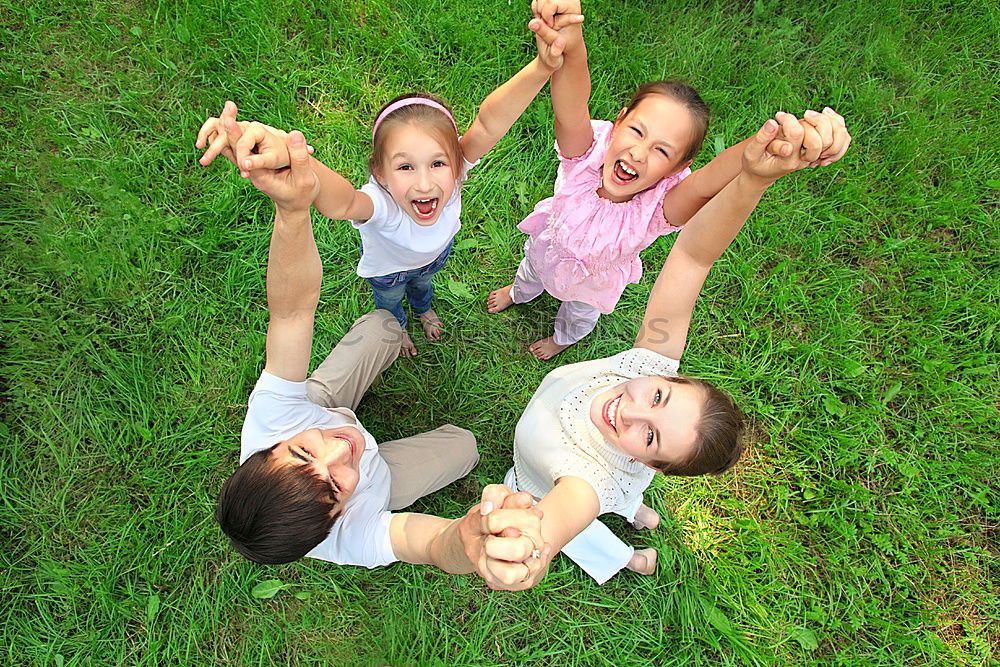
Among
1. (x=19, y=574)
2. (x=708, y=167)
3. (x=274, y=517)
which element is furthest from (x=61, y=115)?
(x=708, y=167)

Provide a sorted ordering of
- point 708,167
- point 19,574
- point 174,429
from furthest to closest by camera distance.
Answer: point 174,429
point 19,574
point 708,167

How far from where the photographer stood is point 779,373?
3359 mm

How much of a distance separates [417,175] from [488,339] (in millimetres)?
1334

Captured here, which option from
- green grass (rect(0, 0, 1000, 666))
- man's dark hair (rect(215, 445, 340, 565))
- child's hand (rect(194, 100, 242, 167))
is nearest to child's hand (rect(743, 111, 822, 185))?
child's hand (rect(194, 100, 242, 167))

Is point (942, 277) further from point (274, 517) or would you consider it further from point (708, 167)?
point (274, 517)

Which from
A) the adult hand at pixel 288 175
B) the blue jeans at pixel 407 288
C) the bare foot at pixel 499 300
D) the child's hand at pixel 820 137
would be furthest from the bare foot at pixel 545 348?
the adult hand at pixel 288 175

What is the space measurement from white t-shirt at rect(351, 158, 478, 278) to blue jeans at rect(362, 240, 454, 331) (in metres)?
0.08

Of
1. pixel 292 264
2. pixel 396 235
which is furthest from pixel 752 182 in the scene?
pixel 292 264

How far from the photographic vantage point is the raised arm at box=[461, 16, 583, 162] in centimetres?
196

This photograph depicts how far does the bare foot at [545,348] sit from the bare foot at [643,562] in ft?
3.71

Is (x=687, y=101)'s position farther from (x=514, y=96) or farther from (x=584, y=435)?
(x=584, y=435)

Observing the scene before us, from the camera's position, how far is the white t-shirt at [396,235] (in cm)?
230

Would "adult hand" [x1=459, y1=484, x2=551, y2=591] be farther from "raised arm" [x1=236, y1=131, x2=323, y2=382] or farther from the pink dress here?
the pink dress

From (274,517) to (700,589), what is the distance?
224 cm
